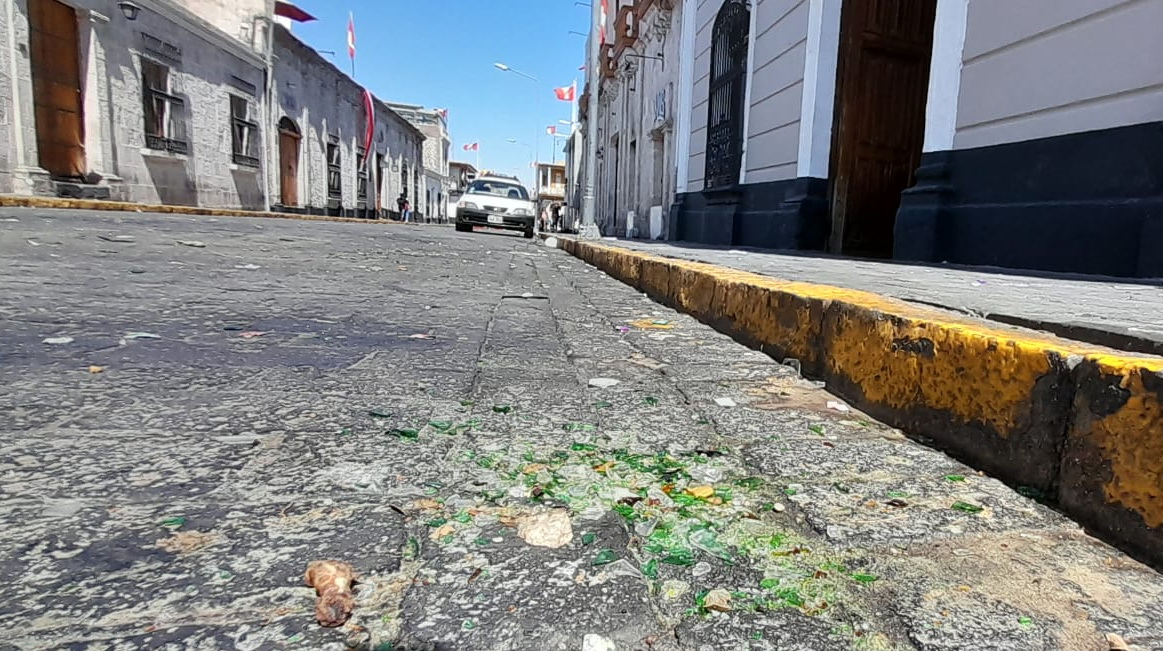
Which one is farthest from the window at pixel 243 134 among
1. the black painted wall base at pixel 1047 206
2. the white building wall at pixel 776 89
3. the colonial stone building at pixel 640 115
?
the black painted wall base at pixel 1047 206

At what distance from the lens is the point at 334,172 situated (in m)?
22.4

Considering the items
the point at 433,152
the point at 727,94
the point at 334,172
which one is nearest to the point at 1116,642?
the point at 727,94

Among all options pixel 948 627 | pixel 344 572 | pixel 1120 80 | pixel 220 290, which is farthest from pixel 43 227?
pixel 1120 80

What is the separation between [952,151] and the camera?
494cm

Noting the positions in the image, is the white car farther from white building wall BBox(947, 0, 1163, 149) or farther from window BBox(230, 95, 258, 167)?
white building wall BBox(947, 0, 1163, 149)

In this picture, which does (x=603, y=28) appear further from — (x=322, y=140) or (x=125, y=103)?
(x=125, y=103)

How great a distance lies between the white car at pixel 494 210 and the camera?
15.4 meters

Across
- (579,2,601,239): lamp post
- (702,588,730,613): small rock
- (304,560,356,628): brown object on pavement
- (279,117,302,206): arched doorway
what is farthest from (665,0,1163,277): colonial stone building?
(279,117,302,206): arched doorway

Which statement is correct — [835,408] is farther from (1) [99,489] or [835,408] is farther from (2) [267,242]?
(2) [267,242]

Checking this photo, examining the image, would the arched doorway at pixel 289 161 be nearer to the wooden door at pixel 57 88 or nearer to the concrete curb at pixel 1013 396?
the wooden door at pixel 57 88

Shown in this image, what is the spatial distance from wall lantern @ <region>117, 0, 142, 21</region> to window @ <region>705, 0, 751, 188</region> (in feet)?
35.9

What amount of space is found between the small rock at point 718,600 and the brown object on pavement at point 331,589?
1.53 ft

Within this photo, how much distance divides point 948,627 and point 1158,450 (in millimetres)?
454

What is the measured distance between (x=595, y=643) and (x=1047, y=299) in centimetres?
227
